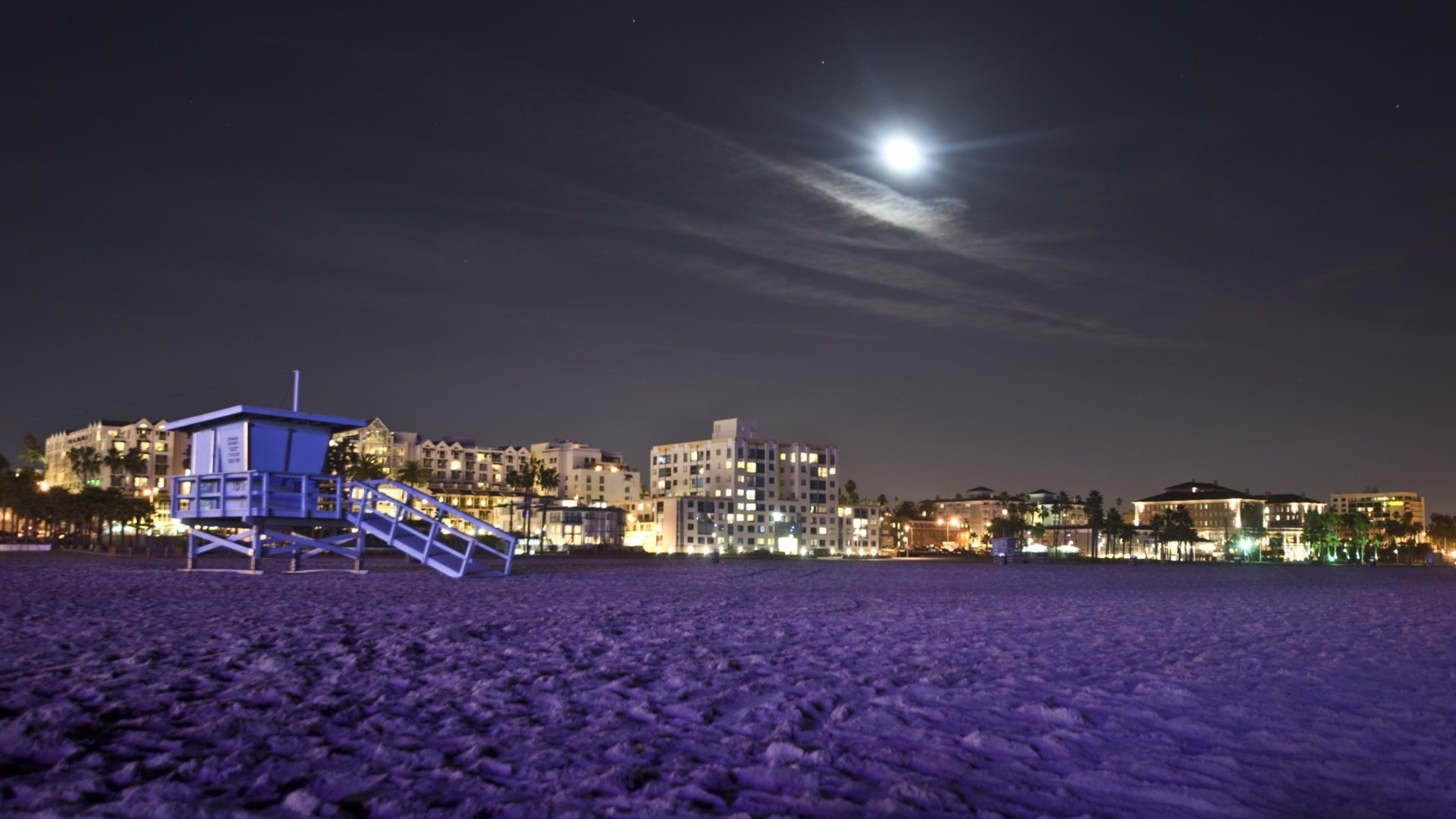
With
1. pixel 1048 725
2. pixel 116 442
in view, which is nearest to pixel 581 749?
pixel 1048 725

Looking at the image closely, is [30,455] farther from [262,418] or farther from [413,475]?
[262,418]

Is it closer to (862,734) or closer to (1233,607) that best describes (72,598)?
(862,734)

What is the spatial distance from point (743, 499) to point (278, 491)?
145131 mm

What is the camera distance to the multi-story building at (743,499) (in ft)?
559

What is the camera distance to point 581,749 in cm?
729

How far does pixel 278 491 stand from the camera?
33125 mm

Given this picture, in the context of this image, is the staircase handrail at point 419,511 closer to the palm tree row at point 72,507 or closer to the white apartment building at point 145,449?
the palm tree row at point 72,507

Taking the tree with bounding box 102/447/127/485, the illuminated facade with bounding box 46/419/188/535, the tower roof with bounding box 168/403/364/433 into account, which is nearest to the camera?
the tower roof with bounding box 168/403/364/433

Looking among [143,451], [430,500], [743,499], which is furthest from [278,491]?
[143,451]

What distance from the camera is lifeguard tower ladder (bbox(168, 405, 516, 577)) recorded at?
3241 centimetres

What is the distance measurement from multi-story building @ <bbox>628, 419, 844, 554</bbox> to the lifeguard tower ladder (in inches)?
5190

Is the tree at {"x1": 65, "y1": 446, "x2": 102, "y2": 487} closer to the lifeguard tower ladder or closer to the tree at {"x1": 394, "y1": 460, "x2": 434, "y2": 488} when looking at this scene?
the tree at {"x1": 394, "y1": 460, "x2": 434, "y2": 488}

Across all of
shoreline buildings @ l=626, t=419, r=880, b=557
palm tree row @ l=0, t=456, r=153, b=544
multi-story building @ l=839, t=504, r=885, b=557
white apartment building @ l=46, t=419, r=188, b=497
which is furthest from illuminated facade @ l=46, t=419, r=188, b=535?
multi-story building @ l=839, t=504, r=885, b=557

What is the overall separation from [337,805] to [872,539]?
620 feet
